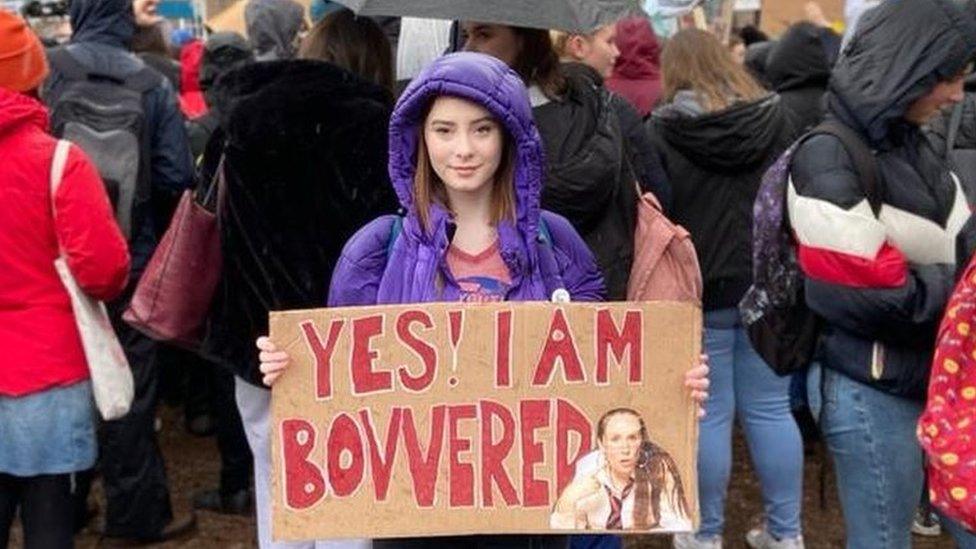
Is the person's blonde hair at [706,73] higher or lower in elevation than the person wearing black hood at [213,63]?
higher

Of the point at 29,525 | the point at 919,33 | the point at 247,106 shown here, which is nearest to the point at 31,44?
the point at 247,106

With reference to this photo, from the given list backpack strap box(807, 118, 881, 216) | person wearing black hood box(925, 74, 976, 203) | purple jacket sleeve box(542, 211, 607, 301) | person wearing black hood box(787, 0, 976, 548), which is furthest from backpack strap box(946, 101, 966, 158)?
purple jacket sleeve box(542, 211, 607, 301)

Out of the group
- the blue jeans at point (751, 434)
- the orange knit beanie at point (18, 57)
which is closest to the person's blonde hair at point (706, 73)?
the blue jeans at point (751, 434)

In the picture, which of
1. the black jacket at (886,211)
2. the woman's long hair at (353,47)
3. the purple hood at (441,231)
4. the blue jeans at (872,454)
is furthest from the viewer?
the woman's long hair at (353,47)

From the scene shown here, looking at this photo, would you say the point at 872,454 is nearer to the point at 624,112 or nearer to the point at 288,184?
the point at 624,112

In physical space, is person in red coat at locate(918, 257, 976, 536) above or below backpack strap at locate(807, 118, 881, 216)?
below

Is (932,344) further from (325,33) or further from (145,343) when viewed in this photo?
(145,343)

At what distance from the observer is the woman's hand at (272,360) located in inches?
108

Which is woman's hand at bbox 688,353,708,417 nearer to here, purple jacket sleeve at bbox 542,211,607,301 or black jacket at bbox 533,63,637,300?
purple jacket sleeve at bbox 542,211,607,301

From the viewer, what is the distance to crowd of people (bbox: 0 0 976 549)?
2953 millimetres

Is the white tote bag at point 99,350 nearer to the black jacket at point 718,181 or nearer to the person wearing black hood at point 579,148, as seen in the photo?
the person wearing black hood at point 579,148

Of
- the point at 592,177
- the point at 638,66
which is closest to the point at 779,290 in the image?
the point at 592,177

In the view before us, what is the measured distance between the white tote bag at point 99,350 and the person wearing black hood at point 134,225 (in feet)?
3.99

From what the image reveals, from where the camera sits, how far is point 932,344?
3293 mm
